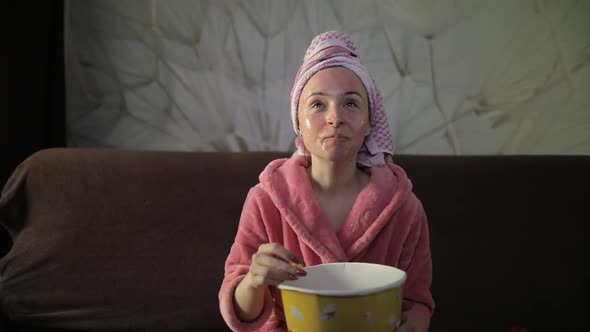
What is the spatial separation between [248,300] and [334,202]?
0.69ft

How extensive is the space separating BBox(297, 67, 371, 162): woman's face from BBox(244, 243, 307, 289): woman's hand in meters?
0.20

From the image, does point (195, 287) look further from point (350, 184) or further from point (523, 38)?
point (523, 38)

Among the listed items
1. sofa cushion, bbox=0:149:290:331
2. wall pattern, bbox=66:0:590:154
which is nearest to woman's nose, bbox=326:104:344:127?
sofa cushion, bbox=0:149:290:331

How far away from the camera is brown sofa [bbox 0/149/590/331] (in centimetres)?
129

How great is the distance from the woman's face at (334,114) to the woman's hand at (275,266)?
0.20 meters

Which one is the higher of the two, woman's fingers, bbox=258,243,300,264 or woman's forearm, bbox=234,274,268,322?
woman's fingers, bbox=258,243,300,264

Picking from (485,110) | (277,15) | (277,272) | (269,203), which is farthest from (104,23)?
(277,272)

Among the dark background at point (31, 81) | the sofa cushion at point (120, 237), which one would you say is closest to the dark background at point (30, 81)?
the dark background at point (31, 81)

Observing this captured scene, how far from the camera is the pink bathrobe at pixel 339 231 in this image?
83 centimetres

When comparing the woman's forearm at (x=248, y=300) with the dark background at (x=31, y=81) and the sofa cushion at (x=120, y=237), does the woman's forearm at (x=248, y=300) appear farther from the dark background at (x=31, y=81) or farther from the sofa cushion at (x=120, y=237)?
the dark background at (x=31, y=81)

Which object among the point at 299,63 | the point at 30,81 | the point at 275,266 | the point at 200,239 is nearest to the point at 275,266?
the point at 275,266

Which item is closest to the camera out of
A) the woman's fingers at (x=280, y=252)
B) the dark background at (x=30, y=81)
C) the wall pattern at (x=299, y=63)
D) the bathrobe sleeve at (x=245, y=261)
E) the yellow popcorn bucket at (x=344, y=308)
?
the yellow popcorn bucket at (x=344, y=308)

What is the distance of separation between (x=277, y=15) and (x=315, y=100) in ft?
2.83

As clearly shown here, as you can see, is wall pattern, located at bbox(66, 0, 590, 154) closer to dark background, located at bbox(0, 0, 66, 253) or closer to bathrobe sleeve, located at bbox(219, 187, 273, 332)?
dark background, located at bbox(0, 0, 66, 253)
